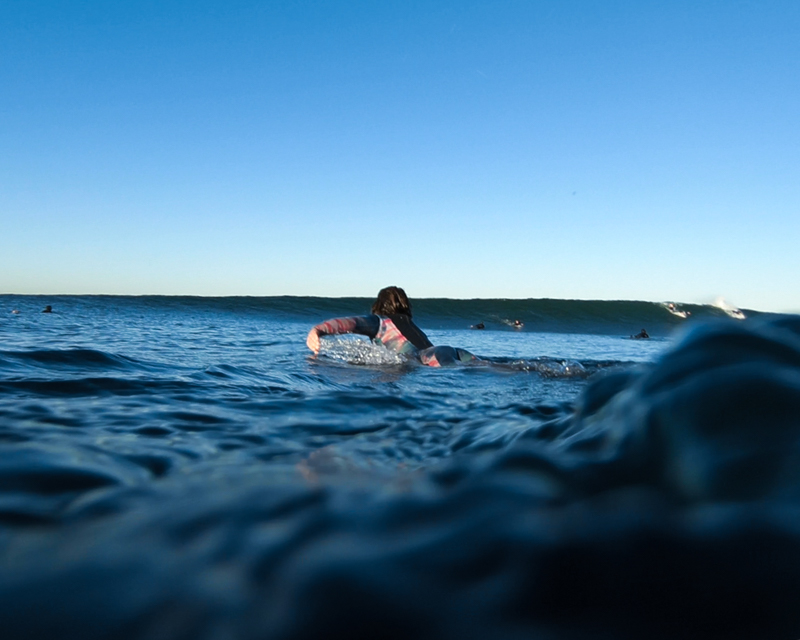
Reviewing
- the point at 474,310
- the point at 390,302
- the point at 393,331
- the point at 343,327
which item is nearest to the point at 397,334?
the point at 393,331

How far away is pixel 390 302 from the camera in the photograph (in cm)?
859

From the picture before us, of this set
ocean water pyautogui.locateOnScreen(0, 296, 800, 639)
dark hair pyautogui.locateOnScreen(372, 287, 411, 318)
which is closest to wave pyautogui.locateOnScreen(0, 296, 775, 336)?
dark hair pyautogui.locateOnScreen(372, 287, 411, 318)

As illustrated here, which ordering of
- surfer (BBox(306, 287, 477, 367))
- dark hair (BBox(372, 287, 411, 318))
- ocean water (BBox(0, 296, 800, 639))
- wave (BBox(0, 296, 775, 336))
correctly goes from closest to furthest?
ocean water (BBox(0, 296, 800, 639))
surfer (BBox(306, 287, 477, 367))
dark hair (BBox(372, 287, 411, 318))
wave (BBox(0, 296, 775, 336))

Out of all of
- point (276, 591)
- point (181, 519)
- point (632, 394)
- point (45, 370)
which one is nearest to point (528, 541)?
point (276, 591)

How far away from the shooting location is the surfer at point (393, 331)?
24.8 ft

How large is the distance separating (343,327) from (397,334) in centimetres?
83

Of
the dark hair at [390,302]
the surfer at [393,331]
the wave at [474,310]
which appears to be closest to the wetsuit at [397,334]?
the surfer at [393,331]

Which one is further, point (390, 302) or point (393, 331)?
point (390, 302)

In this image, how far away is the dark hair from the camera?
337 inches

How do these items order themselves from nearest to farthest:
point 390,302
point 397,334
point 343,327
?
point 343,327 → point 397,334 → point 390,302

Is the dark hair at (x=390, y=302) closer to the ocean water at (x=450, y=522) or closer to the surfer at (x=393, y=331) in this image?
the surfer at (x=393, y=331)

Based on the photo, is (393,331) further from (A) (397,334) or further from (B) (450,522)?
(B) (450,522)

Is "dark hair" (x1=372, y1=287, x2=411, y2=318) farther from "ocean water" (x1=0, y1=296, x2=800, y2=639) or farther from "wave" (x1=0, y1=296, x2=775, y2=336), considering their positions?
"wave" (x1=0, y1=296, x2=775, y2=336)

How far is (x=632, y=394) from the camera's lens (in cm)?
167
